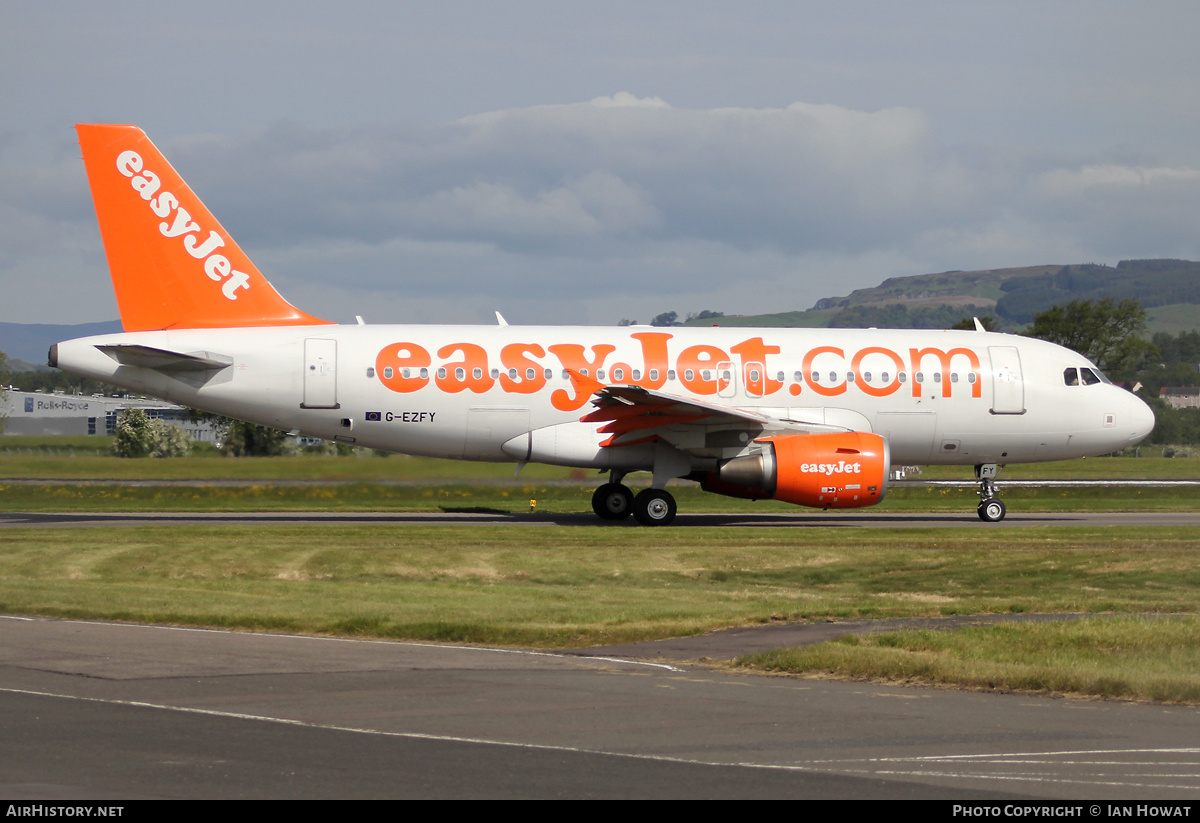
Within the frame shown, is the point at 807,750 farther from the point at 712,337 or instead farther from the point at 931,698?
the point at 712,337

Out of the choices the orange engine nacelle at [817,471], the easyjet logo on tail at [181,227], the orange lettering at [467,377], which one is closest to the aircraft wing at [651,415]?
the orange engine nacelle at [817,471]

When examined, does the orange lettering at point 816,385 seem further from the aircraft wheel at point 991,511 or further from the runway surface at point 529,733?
the runway surface at point 529,733

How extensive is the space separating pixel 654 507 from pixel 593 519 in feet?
8.81

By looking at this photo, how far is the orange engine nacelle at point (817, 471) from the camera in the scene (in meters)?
25.7

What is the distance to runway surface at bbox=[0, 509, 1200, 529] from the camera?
27812 millimetres

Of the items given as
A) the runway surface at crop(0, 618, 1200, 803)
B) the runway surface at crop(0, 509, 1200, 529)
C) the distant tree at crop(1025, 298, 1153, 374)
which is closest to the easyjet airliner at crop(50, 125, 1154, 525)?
the runway surface at crop(0, 509, 1200, 529)

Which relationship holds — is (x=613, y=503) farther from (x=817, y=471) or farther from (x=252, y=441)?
(x=252, y=441)

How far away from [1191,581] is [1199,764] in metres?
11.6

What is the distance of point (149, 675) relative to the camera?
10992 mm

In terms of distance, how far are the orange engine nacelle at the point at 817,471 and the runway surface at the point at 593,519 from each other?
188cm

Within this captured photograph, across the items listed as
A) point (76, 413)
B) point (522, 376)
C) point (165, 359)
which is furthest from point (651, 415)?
point (76, 413)

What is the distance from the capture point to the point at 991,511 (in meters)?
29.0

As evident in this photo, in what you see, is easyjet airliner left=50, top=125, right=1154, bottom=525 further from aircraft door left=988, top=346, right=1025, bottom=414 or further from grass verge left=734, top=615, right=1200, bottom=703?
grass verge left=734, top=615, right=1200, bottom=703

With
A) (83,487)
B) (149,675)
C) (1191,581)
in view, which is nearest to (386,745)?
(149,675)
